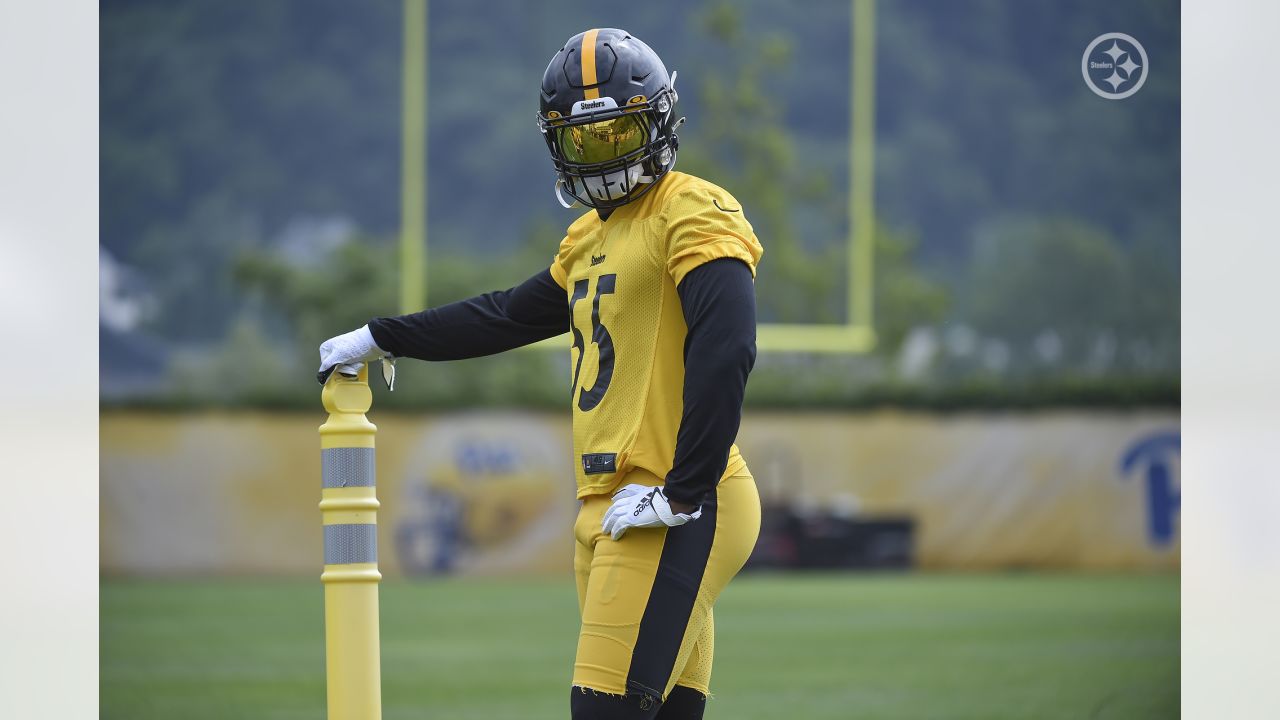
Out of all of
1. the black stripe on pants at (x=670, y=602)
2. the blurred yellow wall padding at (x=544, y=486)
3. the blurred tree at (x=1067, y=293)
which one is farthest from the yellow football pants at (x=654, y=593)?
the blurred tree at (x=1067, y=293)

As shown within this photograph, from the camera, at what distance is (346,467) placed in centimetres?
267

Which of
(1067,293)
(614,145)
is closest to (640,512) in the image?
(614,145)

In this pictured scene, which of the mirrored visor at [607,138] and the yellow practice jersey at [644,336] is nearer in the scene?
the yellow practice jersey at [644,336]

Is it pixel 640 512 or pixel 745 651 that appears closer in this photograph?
pixel 640 512

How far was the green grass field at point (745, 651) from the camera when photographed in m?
5.51

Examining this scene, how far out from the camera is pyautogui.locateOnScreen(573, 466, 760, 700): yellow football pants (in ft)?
7.62

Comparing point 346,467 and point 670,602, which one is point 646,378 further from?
point 346,467

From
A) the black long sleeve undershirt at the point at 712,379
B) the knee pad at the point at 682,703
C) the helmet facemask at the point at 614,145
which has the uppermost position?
the helmet facemask at the point at 614,145

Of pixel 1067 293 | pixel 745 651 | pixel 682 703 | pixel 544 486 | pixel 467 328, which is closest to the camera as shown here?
pixel 682 703

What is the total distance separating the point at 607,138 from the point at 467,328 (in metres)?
0.51

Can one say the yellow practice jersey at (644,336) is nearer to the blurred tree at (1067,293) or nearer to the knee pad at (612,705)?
the knee pad at (612,705)

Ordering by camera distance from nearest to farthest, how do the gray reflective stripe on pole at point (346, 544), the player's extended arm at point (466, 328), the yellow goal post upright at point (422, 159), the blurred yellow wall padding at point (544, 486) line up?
the gray reflective stripe on pole at point (346, 544)
the player's extended arm at point (466, 328)
the yellow goal post upright at point (422, 159)
the blurred yellow wall padding at point (544, 486)

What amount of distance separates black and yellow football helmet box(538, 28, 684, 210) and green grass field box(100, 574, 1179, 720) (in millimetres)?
3159
